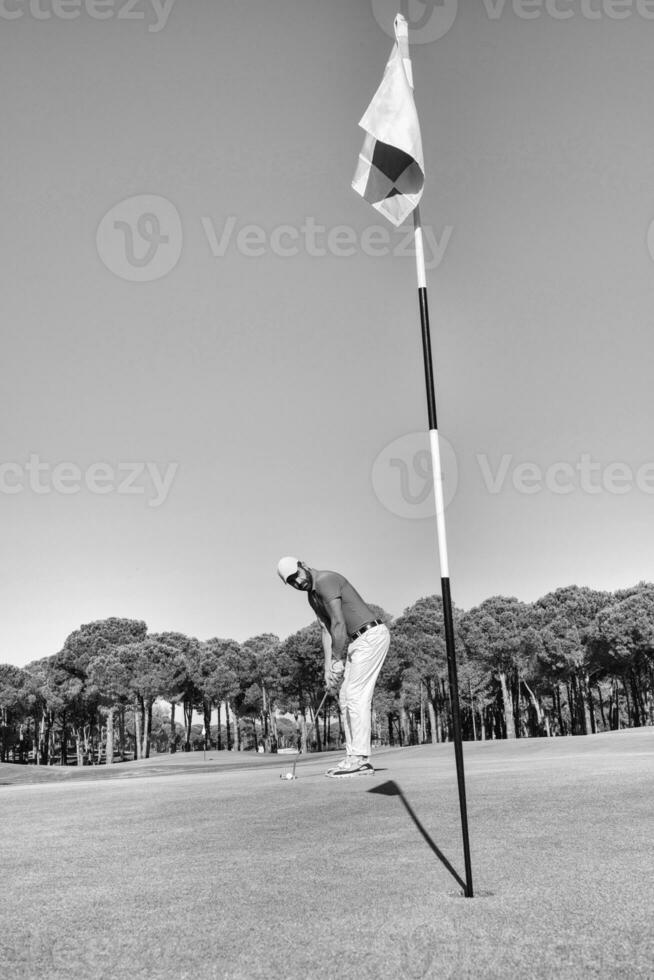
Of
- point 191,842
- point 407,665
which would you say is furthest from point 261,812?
point 407,665

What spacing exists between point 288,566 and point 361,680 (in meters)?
1.76

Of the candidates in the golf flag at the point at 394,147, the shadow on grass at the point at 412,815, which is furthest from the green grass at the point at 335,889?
the golf flag at the point at 394,147

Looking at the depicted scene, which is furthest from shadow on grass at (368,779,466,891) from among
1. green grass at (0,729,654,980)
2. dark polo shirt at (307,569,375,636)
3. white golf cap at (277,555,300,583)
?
white golf cap at (277,555,300,583)

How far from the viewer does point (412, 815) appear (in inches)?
260

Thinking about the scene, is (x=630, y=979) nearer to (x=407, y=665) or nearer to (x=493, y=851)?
(x=493, y=851)

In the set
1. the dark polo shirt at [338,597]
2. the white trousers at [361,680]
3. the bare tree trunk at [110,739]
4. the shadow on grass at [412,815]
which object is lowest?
the bare tree trunk at [110,739]

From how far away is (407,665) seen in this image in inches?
2724

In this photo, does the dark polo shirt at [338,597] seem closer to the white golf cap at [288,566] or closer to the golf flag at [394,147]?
the white golf cap at [288,566]

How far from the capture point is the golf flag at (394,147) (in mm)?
6059

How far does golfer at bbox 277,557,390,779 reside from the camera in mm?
9453

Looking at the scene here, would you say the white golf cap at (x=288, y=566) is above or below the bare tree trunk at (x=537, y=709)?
above

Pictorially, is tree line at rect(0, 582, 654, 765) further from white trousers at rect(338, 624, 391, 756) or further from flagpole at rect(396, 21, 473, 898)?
flagpole at rect(396, 21, 473, 898)

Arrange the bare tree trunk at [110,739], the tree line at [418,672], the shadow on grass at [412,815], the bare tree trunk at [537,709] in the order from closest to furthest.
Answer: the shadow on grass at [412,815], the tree line at [418,672], the bare tree trunk at [110,739], the bare tree trunk at [537,709]

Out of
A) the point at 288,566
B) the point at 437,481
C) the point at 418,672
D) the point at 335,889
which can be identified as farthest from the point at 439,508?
the point at 418,672
